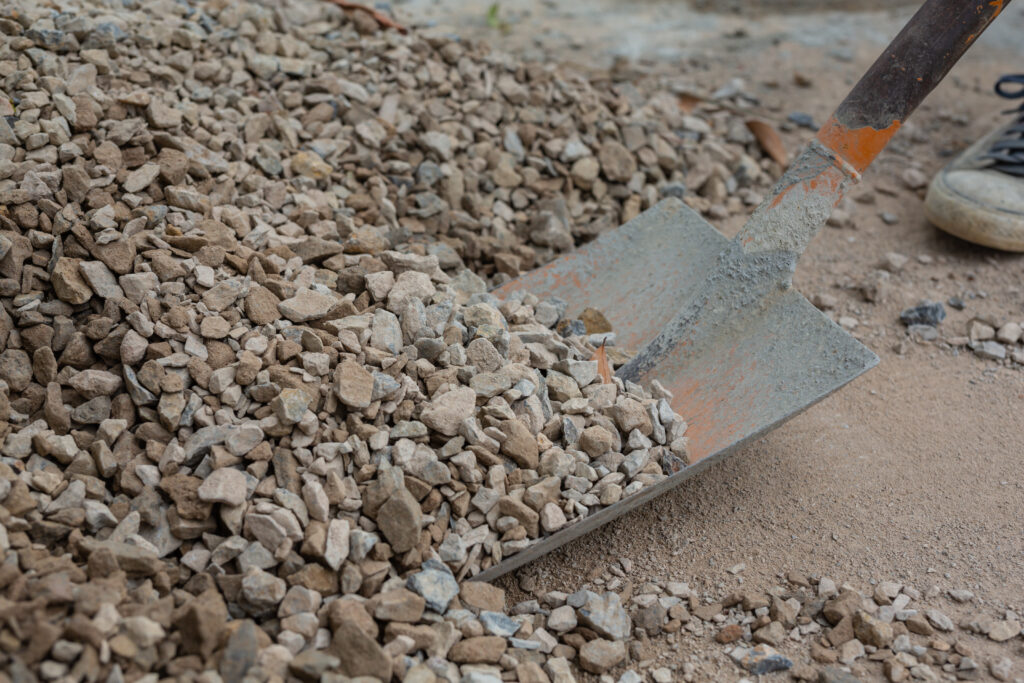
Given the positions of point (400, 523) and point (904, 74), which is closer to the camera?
point (400, 523)

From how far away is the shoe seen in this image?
3.14m

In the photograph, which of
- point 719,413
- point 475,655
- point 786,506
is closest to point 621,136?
point 719,413

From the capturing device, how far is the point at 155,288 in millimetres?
2264

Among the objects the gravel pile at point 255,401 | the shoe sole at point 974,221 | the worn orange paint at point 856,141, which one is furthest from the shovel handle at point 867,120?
the shoe sole at point 974,221

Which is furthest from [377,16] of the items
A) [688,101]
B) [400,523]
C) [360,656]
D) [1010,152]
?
[360,656]

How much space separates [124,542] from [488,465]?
2.77ft

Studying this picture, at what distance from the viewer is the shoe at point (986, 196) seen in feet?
10.3

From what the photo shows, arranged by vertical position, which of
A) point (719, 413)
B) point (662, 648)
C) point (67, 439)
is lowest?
point (662, 648)

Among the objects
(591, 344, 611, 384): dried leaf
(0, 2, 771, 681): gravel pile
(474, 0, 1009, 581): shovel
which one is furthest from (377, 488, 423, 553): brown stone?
(591, 344, 611, 384): dried leaf

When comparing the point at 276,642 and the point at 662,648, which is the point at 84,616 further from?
the point at 662,648

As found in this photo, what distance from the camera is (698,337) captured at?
2.60m

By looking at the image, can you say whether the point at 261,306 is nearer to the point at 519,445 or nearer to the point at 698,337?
the point at 519,445

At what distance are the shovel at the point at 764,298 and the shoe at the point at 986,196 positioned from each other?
885 mm

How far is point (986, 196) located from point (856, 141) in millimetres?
998
